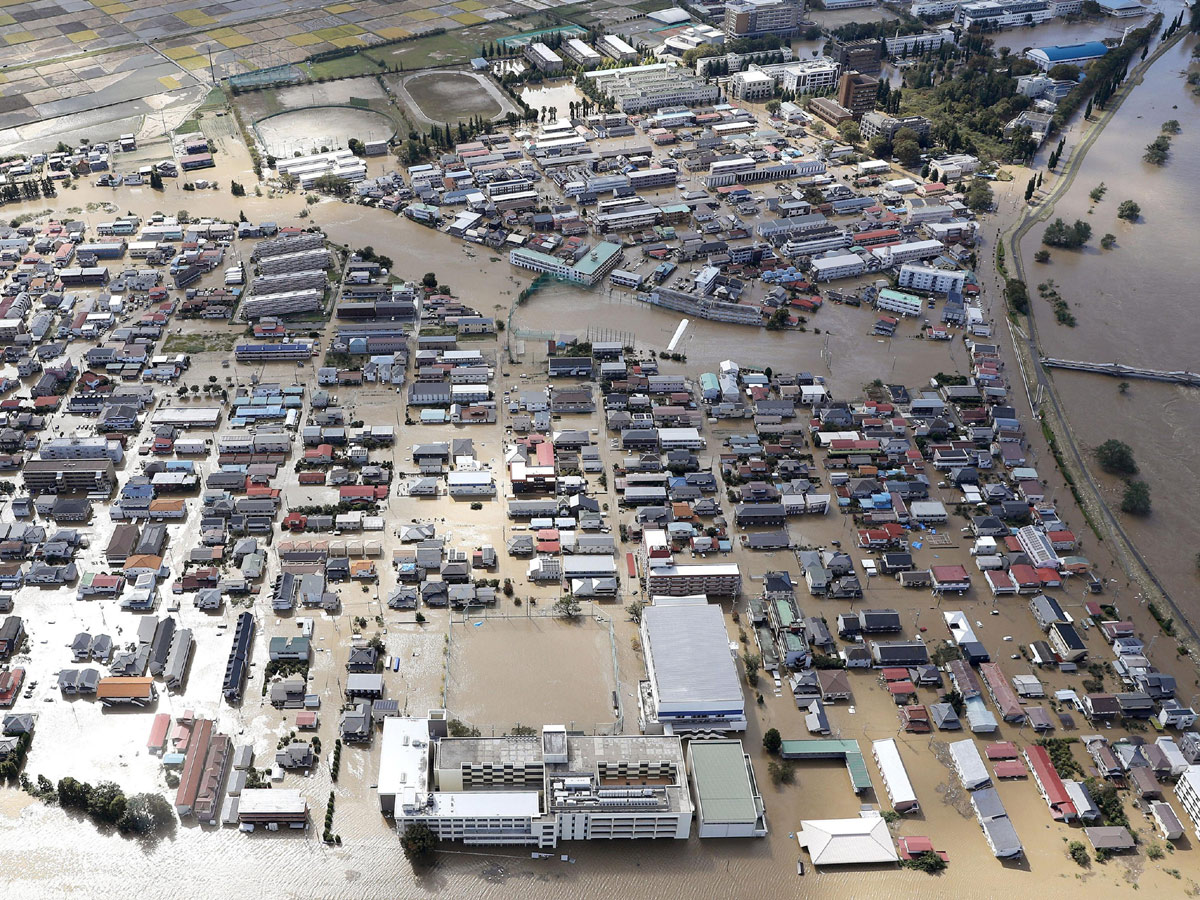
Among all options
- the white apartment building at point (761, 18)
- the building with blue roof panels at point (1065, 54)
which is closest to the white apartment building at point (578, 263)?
the white apartment building at point (761, 18)

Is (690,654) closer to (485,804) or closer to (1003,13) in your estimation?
(485,804)

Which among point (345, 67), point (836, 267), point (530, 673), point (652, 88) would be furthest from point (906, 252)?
point (345, 67)

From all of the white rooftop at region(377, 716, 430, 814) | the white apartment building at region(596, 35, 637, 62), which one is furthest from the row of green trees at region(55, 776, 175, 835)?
the white apartment building at region(596, 35, 637, 62)

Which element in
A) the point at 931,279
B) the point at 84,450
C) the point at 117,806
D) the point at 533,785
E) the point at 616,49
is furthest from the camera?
the point at 616,49

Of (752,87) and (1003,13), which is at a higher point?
(1003,13)

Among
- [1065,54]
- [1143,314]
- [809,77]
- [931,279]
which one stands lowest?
[1143,314]

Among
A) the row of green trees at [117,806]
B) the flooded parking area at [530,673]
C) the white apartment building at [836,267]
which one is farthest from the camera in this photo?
the white apartment building at [836,267]

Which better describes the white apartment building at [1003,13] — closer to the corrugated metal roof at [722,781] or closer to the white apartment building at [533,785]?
the corrugated metal roof at [722,781]
